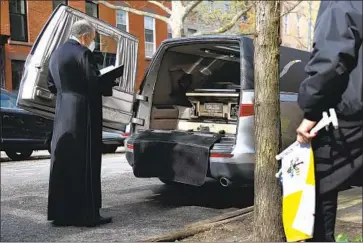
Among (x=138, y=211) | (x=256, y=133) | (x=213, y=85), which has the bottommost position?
(x=138, y=211)

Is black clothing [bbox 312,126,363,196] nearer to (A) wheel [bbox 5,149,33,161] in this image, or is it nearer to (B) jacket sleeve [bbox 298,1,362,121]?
(B) jacket sleeve [bbox 298,1,362,121]

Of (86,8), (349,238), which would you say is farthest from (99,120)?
(86,8)

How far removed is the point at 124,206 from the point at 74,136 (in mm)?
1480

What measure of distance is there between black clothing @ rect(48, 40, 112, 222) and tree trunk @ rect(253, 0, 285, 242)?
5.96 ft

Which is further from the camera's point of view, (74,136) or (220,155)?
(220,155)

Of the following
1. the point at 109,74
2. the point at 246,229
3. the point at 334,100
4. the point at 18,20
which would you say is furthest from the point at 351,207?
the point at 18,20

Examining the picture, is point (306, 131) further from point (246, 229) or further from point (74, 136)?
point (74, 136)

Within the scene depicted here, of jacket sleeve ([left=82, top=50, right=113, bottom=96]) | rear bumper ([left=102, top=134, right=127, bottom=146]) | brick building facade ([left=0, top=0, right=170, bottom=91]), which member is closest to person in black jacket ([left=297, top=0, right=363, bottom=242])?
jacket sleeve ([left=82, top=50, right=113, bottom=96])

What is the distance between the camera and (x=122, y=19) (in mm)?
26359

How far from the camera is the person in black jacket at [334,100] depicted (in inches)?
96.1

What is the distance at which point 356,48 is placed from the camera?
2.46 m

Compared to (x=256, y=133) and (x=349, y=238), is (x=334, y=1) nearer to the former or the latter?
(x=256, y=133)

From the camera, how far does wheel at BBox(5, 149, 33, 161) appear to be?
12312mm

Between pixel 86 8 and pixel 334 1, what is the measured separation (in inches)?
922
